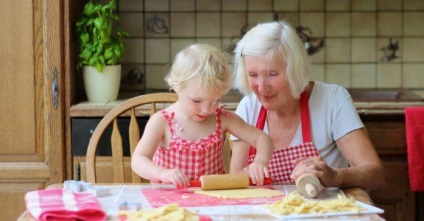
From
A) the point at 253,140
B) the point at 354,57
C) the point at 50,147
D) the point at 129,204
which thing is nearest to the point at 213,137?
the point at 253,140

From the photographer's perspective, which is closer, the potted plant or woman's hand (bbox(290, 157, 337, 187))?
woman's hand (bbox(290, 157, 337, 187))

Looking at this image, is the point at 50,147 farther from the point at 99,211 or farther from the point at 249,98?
the point at 99,211

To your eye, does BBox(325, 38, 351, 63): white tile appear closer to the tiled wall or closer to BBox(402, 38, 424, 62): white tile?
the tiled wall

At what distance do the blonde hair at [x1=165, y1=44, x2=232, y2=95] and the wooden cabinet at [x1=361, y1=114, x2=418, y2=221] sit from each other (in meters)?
1.13

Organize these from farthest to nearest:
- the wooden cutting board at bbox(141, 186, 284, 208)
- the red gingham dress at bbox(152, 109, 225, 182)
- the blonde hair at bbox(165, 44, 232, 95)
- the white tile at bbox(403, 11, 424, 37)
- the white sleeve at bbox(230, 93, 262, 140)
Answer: the white tile at bbox(403, 11, 424, 37), the white sleeve at bbox(230, 93, 262, 140), the red gingham dress at bbox(152, 109, 225, 182), the blonde hair at bbox(165, 44, 232, 95), the wooden cutting board at bbox(141, 186, 284, 208)

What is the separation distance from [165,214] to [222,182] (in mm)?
298

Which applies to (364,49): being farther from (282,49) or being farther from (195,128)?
(195,128)

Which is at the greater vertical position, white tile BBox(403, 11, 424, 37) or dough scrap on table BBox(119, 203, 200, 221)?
white tile BBox(403, 11, 424, 37)

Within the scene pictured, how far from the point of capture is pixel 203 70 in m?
2.11

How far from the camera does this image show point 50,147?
10.6ft

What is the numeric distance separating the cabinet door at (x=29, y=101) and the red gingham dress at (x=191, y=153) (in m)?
1.09

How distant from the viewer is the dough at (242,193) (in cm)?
192

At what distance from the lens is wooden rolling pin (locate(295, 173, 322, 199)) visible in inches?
75.2

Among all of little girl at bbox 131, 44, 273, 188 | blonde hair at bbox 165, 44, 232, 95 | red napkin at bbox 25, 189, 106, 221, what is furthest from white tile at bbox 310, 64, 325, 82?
red napkin at bbox 25, 189, 106, 221
